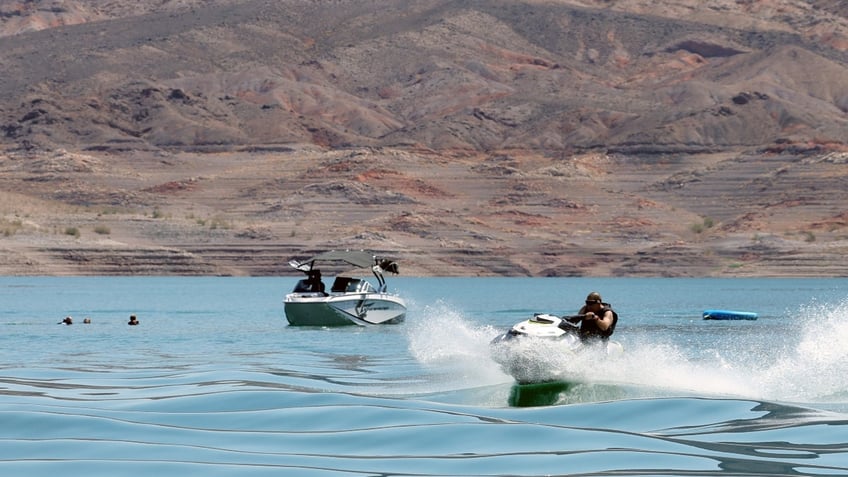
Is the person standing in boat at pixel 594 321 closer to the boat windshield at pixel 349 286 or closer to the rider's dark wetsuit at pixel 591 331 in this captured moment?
the rider's dark wetsuit at pixel 591 331

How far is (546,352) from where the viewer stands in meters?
27.7

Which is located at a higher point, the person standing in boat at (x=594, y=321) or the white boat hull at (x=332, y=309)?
the white boat hull at (x=332, y=309)

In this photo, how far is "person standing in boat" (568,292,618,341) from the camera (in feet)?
92.1

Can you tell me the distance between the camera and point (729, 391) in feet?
94.9

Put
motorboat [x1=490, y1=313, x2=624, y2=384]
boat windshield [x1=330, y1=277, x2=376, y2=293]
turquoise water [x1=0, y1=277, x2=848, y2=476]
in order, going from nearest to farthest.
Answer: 1. turquoise water [x1=0, y1=277, x2=848, y2=476]
2. motorboat [x1=490, y1=313, x2=624, y2=384]
3. boat windshield [x1=330, y1=277, x2=376, y2=293]

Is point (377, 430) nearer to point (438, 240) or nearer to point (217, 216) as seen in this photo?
point (438, 240)

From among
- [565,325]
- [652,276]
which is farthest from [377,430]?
[652,276]

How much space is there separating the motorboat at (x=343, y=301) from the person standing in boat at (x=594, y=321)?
3017cm

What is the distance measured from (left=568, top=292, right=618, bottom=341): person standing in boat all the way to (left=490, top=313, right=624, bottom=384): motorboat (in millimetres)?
93

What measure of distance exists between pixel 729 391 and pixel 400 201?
156 metres

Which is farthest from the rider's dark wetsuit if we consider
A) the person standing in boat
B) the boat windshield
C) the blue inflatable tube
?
the blue inflatable tube

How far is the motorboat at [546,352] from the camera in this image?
1091 inches

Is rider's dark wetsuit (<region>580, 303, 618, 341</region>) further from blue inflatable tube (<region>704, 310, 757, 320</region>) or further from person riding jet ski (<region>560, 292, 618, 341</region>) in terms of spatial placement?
blue inflatable tube (<region>704, 310, 757, 320</region>)

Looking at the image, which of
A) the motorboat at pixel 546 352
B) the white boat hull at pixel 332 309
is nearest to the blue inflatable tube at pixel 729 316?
the white boat hull at pixel 332 309
